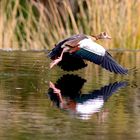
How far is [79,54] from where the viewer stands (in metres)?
6.09

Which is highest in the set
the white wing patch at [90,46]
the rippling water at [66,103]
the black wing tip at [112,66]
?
the white wing patch at [90,46]

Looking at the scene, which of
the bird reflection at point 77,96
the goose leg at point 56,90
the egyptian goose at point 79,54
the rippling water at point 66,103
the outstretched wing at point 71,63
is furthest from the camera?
the outstretched wing at point 71,63

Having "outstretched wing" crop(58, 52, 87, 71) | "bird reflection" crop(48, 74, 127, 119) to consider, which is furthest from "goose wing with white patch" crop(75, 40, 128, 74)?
"bird reflection" crop(48, 74, 127, 119)

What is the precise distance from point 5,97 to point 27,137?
47.1 inches

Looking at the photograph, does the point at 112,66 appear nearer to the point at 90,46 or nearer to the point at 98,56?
the point at 98,56

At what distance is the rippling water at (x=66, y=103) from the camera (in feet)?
11.3

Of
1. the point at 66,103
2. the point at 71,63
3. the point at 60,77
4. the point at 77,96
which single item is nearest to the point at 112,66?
the point at 71,63

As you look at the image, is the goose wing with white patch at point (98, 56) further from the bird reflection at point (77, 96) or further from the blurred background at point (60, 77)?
the bird reflection at point (77, 96)

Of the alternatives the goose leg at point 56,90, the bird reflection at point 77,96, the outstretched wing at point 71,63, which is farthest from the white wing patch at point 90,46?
the goose leg at point 56,90

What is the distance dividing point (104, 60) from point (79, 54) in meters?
0.25

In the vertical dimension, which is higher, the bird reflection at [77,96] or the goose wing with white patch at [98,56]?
the goose wing with white patch at [98,56]

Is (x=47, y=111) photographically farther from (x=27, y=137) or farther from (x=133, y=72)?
(x=133, y=72)

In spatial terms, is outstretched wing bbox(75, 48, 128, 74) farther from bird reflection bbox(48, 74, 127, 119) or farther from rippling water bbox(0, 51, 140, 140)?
bird reflection bbox(48, 74, 127, 119)

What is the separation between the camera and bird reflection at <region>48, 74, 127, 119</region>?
411 centimetres
